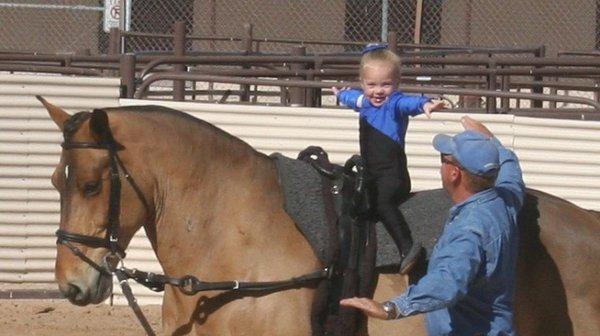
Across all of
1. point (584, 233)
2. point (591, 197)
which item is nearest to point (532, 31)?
point (591, 197)

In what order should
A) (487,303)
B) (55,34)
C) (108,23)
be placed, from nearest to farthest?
(487,303), (108,23), (55,34)

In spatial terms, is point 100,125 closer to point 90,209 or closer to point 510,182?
point 90,209

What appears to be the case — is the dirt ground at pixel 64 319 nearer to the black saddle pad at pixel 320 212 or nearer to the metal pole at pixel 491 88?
the metal pole at pixel 491 88

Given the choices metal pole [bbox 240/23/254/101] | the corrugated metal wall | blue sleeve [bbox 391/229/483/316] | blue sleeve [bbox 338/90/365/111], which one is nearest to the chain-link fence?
metal pole [bbox 240/23/254/101]

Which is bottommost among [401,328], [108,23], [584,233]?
[401,328]

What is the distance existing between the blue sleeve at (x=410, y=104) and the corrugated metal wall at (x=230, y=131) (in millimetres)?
4092

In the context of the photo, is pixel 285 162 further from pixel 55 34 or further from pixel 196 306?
pixel 55 34

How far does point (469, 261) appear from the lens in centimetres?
418

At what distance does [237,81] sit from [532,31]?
11753 mm

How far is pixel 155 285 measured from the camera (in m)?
5.11

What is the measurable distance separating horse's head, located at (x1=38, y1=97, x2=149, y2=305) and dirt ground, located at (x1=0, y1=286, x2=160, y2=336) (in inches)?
154

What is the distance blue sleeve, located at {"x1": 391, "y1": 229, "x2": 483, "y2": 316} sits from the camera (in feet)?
13.5

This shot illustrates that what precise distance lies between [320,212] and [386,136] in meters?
0.42

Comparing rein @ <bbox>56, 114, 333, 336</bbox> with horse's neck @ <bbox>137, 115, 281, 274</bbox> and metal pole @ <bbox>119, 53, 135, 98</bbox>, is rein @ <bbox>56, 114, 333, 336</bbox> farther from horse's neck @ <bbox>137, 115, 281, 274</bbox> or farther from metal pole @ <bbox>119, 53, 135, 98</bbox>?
metal pole @ <bbox>119, 53, 135, 98</bbox>
